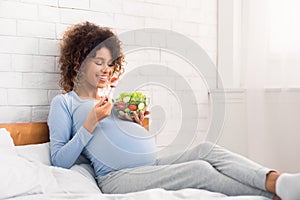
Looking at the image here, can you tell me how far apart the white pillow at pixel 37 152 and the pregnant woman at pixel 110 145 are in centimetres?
4

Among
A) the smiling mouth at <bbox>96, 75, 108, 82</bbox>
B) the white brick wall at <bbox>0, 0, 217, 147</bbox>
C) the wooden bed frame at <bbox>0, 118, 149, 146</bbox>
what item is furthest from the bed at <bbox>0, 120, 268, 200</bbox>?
the smiling mouth at <bbox>96, 75, 108, 82</bbox>

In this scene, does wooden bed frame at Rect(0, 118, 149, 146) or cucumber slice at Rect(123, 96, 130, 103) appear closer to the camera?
cucumber slice at Rect(123, 96, 130, 103)

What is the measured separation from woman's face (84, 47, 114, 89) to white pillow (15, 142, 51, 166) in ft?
1.14

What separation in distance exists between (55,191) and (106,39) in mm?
832

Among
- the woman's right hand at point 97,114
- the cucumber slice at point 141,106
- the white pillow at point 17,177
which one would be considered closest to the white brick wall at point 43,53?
the cucumber slice at point 141,106

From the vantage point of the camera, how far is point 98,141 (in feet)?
6.73

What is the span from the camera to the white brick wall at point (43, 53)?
2.14 metres

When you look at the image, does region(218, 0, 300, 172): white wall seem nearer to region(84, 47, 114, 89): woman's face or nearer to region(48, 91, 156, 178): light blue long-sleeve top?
region(48, 91, 156, 178): light blue long-sleeve top

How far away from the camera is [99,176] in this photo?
6.64 ft

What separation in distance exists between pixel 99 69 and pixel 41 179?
23.2 inches

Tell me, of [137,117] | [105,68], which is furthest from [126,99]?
[105,68]

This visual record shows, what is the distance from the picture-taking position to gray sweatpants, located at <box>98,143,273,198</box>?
64.1 inches

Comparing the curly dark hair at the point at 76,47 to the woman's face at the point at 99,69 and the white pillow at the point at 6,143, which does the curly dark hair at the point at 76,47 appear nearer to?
the woman's face at the point at 99,69

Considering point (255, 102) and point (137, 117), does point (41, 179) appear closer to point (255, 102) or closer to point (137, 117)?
point (137, 117)
